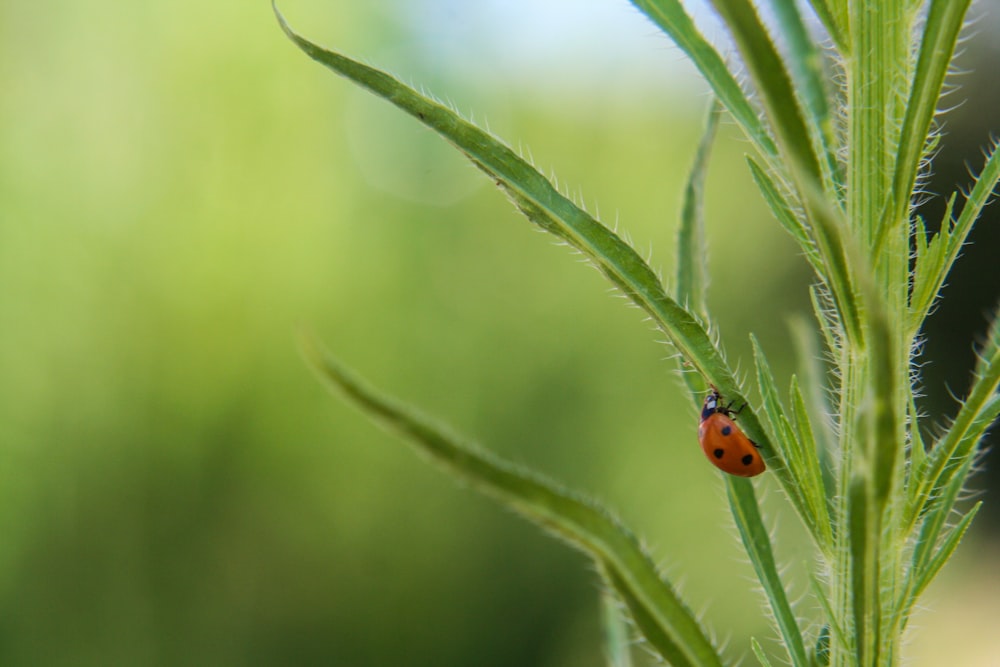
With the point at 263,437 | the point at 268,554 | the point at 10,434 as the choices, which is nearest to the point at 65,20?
the point at 10,434

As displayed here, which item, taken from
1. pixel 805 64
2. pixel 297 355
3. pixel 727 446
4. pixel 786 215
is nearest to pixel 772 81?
pixel 805 64

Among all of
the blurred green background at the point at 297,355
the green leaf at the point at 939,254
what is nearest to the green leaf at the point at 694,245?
the green leaf at the point at 939,254

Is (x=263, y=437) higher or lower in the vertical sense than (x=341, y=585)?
higher

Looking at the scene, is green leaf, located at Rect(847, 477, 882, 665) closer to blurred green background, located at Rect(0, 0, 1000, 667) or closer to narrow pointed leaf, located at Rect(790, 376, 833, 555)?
narrow pointed leaf, located at Rect(790, 376, 833, 555)

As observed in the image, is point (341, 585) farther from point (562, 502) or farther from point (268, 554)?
point (562, 502)

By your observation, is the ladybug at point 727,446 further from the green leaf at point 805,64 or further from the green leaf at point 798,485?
the green leaf at point 805,64

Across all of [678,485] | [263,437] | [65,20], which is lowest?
[263,437]
